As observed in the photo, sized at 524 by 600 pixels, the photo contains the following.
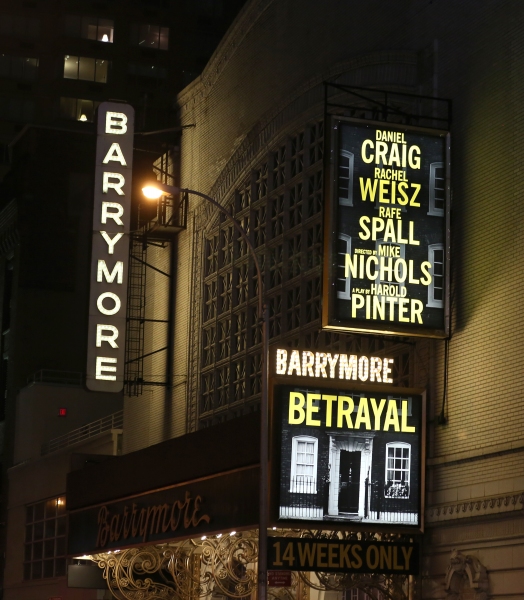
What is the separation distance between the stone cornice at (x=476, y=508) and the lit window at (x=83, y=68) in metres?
88.0

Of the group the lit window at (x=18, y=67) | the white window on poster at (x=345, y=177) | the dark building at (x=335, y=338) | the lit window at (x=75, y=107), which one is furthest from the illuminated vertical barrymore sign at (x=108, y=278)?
the lit window at (x=18, y=67)

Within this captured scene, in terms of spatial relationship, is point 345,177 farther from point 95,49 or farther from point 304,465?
point 95,49

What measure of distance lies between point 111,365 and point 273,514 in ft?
37.1

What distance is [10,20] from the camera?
107m

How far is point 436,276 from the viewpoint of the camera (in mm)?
24625

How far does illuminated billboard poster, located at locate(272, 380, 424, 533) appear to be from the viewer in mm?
23562

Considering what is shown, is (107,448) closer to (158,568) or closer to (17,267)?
(158,568)

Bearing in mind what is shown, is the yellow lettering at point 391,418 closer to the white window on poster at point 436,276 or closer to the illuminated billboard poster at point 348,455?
the illuminated billboard poster at point 348,455

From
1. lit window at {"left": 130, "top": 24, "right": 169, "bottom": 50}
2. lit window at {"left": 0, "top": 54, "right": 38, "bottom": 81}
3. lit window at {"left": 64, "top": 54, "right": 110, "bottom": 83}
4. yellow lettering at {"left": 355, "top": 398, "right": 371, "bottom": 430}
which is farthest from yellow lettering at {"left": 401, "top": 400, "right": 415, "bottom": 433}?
lit window at {"left": 0, "top": 54, "right": 38, "bottom": 81}

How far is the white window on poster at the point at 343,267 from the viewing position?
24.3 metres

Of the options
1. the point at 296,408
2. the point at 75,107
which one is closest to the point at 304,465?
the point at 296,408

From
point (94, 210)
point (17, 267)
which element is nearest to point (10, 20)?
point (17, 267)

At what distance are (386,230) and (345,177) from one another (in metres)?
1.29

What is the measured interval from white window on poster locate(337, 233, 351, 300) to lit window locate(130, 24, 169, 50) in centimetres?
8629
